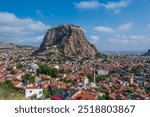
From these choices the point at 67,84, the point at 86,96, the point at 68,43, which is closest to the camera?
the point at 86,96

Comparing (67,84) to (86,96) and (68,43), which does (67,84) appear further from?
(68,43)

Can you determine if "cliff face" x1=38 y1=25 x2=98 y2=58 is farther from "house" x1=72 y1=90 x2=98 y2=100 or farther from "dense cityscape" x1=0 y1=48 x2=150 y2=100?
"house" x1=72 y1=90 x2=98 y2=100

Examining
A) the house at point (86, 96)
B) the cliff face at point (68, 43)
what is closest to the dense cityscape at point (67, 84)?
the house at point (86, 96)

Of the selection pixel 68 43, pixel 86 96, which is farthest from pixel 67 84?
pixel 68 43

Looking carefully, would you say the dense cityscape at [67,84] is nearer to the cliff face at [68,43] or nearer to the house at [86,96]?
the house at [86,96]

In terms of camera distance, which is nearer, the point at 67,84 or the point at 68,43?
the point at 67,84

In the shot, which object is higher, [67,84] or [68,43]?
[68,43]

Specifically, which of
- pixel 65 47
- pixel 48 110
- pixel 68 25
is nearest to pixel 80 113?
pixel 48 110

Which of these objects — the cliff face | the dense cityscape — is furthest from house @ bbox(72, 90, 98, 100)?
the cliff face

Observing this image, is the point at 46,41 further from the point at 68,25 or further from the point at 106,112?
the point at 106,112
